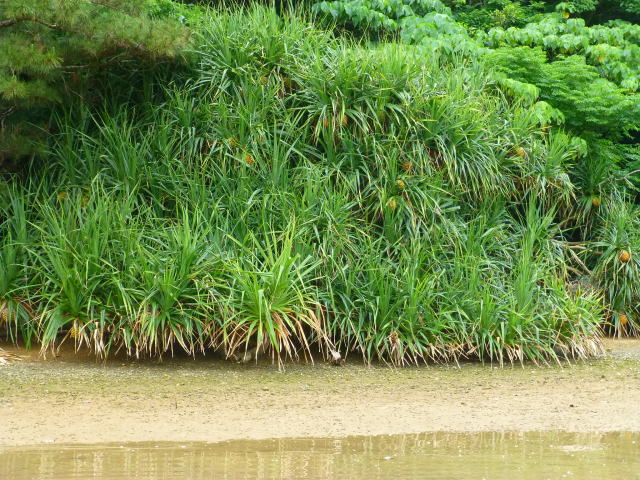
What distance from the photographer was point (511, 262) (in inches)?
330

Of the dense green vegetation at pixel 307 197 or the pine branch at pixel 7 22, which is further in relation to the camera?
the pine branch at pixel 7 22

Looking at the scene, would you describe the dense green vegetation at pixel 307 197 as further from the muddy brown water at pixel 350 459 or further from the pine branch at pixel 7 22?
the muddy brown water at pixel 350 459

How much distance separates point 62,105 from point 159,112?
984mm

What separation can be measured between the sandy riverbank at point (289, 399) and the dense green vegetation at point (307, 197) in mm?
247

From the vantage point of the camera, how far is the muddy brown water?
4.58m

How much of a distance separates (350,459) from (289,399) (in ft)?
4.74

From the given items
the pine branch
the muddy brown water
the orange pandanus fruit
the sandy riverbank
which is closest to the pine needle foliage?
the pine branch

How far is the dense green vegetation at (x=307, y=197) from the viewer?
7164 millimetres

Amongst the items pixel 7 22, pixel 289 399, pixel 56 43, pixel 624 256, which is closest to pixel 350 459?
pixel 289 399

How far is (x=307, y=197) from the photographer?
7.94m

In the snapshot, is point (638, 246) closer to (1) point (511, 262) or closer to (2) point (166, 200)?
(1) point (511, 262)

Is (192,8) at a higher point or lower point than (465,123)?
higher

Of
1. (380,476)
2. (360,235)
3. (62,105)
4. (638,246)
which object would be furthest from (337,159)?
(380,476)

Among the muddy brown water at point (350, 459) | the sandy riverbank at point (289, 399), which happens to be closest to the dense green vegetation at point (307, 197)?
the sandy riverbank at point (289, 399)
